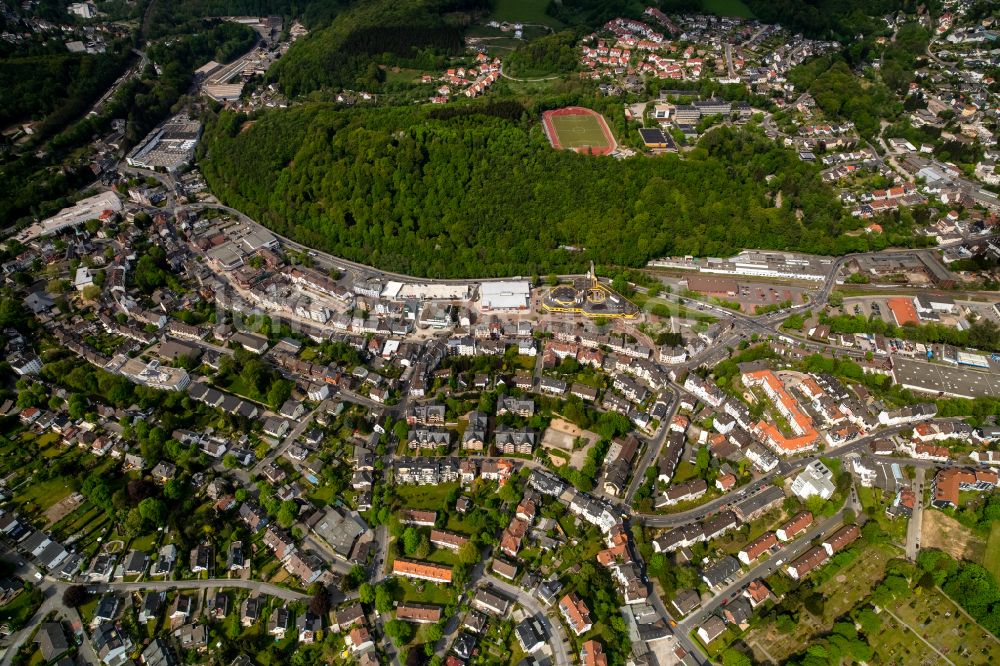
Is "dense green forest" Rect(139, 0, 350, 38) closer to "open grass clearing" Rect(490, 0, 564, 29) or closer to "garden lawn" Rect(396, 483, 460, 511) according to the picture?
"open grass clearing" Rect(490, 0, 564, 29)

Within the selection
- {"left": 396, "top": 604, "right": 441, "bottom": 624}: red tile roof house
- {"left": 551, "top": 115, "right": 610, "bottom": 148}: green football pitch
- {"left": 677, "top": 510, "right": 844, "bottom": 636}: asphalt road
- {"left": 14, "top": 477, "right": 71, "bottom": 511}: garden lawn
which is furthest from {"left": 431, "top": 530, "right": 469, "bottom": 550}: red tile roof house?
{"left": 551, "top": 115, "right": 610, "bottom": 148}: green football pitch

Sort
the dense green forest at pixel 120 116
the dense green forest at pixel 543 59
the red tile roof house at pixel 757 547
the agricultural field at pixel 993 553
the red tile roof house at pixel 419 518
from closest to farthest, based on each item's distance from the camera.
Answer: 1. the agricultural field at pixel 993 553
2. the red tile roof house at pixel 757 547
3. the red tile roof house at pixel 419 518
4. the dense green forest at pixel 120 116
5. the dense green forest at pixel 543 59

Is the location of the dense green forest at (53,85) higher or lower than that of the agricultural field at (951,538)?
higher

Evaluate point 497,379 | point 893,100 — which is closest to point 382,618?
point 497,379

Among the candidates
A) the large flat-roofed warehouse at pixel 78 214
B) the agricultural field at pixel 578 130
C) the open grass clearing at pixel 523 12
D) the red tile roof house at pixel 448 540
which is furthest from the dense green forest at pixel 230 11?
the red tile roof house at pixel 448 540

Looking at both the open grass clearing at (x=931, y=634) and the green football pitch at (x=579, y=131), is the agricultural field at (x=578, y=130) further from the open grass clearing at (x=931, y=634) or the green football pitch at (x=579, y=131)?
the open grass clearing at (x=931, y=634)

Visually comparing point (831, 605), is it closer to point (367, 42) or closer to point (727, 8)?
point (367, 42)
